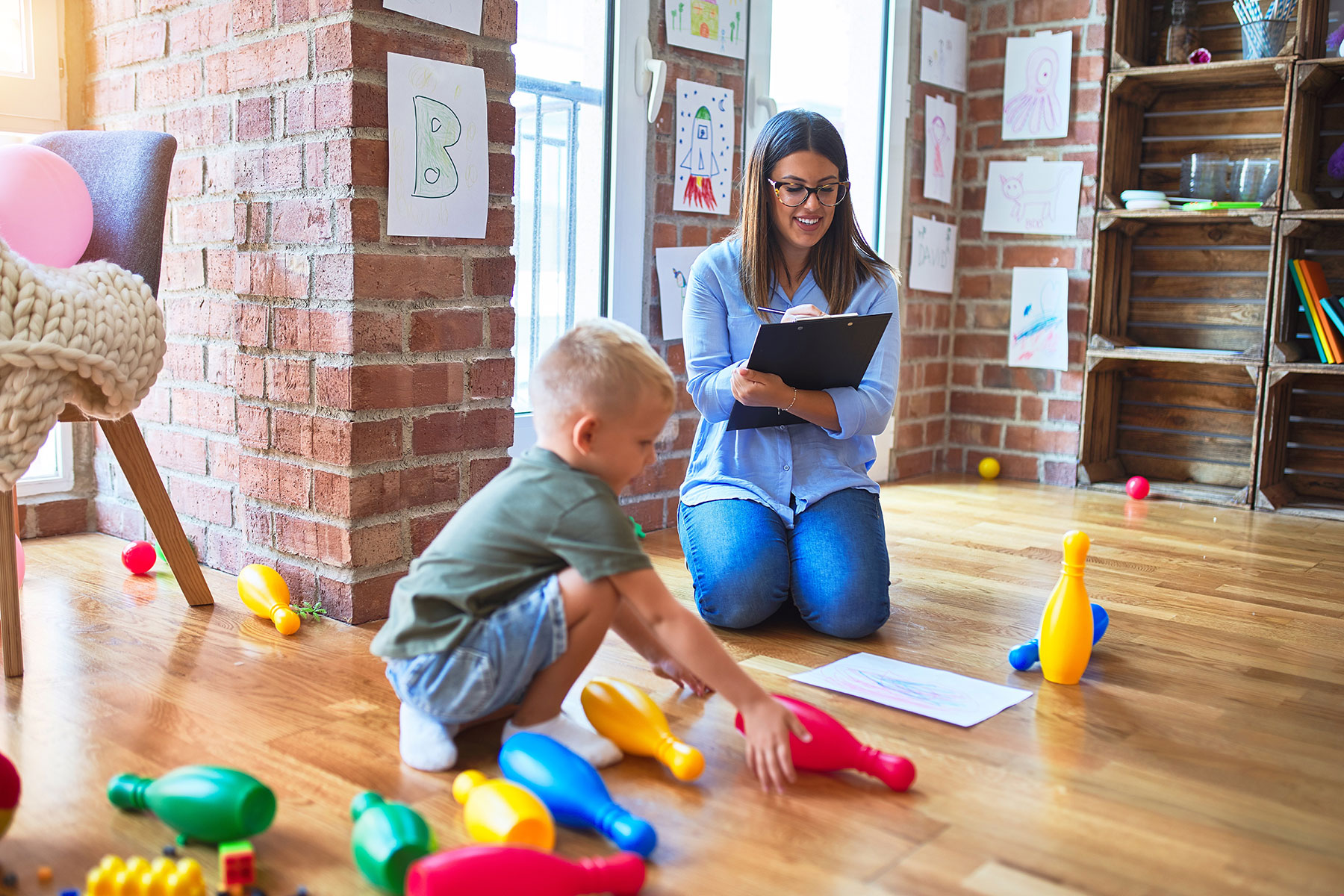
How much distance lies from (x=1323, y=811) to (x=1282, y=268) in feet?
7.18

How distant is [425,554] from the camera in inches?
51.5

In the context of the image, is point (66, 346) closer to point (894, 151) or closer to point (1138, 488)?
point (894, 151)

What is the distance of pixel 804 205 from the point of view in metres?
1.91

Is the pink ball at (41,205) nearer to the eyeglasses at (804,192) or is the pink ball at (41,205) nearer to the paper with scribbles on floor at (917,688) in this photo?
the eyeglasses at (804,192)

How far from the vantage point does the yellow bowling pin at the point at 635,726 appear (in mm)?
1236

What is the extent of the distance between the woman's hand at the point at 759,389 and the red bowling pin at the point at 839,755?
64 cm

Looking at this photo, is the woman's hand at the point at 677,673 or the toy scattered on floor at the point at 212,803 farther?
the woman's hand at the point at 677,673

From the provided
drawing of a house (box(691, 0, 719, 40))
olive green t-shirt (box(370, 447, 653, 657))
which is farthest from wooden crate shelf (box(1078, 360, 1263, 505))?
olive green t-shirt (box(370, 447, 653, 657))

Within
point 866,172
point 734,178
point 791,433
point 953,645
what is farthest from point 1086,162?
point 953,645

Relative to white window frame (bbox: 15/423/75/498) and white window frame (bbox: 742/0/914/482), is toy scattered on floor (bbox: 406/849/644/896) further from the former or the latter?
Result: white window frame (bbox: 742/0/914/482)

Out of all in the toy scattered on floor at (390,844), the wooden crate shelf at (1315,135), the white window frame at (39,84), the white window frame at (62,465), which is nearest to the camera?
the toy scattered on floor at (390,844)

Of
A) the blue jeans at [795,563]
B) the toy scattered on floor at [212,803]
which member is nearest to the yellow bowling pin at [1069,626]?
the blue jeans at [795,563]

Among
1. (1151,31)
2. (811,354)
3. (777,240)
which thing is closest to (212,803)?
(811,354)

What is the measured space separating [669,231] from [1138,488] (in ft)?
5.13
